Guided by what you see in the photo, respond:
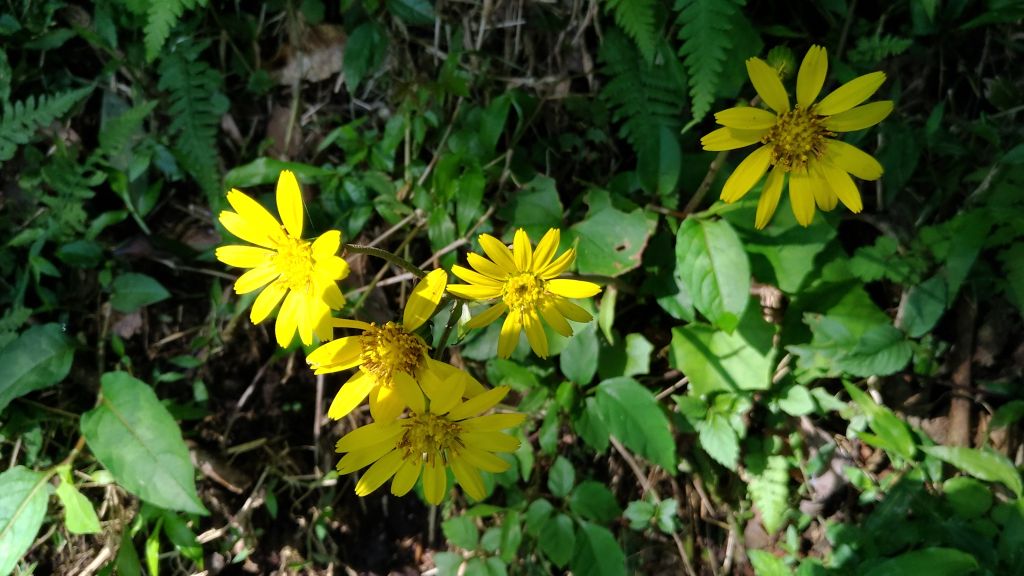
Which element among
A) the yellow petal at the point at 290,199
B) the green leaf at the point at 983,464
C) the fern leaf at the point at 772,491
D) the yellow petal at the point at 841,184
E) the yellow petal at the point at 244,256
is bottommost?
the fern leaf at the point at 772,491

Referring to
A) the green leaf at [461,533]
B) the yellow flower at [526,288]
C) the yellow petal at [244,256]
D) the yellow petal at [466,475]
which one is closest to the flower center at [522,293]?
the yellow flower at [526,288]

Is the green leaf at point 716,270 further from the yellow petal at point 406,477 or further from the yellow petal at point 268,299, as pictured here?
the yellow petal at point 268,299

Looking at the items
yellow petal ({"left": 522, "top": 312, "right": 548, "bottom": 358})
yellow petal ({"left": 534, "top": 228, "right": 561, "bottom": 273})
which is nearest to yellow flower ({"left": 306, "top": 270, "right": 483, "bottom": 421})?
yellow petal ({"left": 522, "top": 312, "right": 548, "bottom": 358})

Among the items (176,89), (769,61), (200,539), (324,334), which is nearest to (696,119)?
(769,61)

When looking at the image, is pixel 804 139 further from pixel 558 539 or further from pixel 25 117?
pixel 25 117

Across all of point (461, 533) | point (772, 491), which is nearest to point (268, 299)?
point (461, 533)

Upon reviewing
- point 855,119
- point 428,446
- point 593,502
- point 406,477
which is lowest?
point 593,502
